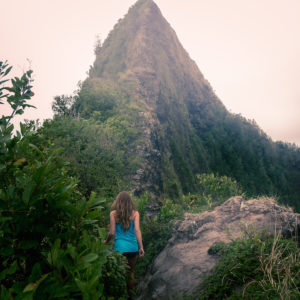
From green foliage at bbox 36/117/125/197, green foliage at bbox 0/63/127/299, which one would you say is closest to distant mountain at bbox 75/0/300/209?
green foliage at bbox 36/117/125/197

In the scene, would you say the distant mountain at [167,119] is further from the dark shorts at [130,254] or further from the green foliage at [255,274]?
the green foliage at [255,274]

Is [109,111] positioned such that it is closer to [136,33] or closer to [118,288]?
[118,288]

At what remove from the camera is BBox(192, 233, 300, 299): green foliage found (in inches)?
115

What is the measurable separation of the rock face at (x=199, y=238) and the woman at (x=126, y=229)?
102 centimetres

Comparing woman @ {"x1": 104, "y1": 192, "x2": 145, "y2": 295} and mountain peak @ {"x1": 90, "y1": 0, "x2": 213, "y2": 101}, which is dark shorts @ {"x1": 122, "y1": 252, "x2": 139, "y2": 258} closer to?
woman @ {"x1": 104, "y1": 192, "x2": 145, "y2": 295}

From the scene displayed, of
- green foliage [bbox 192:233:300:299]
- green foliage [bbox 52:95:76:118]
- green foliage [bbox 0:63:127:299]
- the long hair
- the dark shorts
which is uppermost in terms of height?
green foliage [bbox 52:95:76:118]

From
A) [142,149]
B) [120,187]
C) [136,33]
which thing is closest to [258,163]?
[136,33]

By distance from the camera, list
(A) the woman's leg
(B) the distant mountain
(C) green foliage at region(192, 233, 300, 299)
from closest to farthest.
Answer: (C) green foliage at region(192, 233, 300, 299) → (A) the woman's leg → (B) the distant mountain

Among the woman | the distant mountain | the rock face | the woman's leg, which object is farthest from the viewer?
the distant mountain

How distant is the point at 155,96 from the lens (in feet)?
67.7

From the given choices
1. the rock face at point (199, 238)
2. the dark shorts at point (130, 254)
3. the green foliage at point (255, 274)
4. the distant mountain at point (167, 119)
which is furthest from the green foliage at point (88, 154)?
the green foliage at point (255, 274)

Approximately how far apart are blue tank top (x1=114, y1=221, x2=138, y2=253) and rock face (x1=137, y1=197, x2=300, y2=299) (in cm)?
110

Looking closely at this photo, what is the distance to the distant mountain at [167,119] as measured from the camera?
542 inches

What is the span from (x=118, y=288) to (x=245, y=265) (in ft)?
5.87
